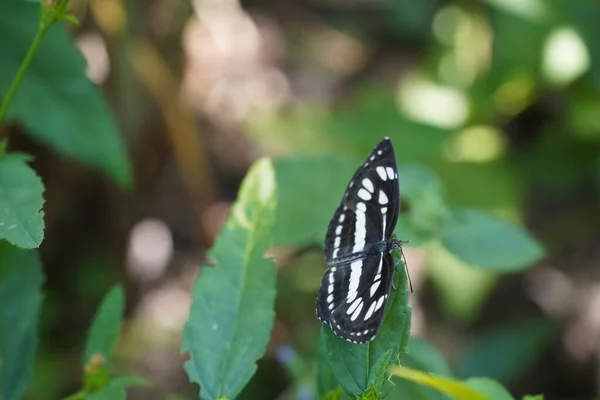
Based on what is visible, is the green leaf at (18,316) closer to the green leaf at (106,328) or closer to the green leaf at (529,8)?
the green leaf at (106,328)

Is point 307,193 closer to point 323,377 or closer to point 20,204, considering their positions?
point 323,377

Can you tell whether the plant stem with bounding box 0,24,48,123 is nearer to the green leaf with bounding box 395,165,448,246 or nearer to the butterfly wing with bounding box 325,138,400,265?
the butterfly wing with bounding box 325,138,400,265

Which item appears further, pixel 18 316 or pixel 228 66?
pixel 228 66

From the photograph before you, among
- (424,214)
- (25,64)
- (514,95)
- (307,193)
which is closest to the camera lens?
(25,64)

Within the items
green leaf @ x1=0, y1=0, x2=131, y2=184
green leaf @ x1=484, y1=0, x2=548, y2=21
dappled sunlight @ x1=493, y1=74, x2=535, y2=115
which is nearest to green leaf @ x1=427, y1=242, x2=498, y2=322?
dappled sunlight @ x1=493, y1=74, x2=535, y2=115

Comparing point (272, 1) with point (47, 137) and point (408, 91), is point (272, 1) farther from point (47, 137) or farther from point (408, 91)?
point (47, 137)

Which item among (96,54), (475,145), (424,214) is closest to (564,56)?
(475,145)

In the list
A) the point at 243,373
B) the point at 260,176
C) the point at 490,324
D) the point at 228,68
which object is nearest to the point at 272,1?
the point at 228,68
